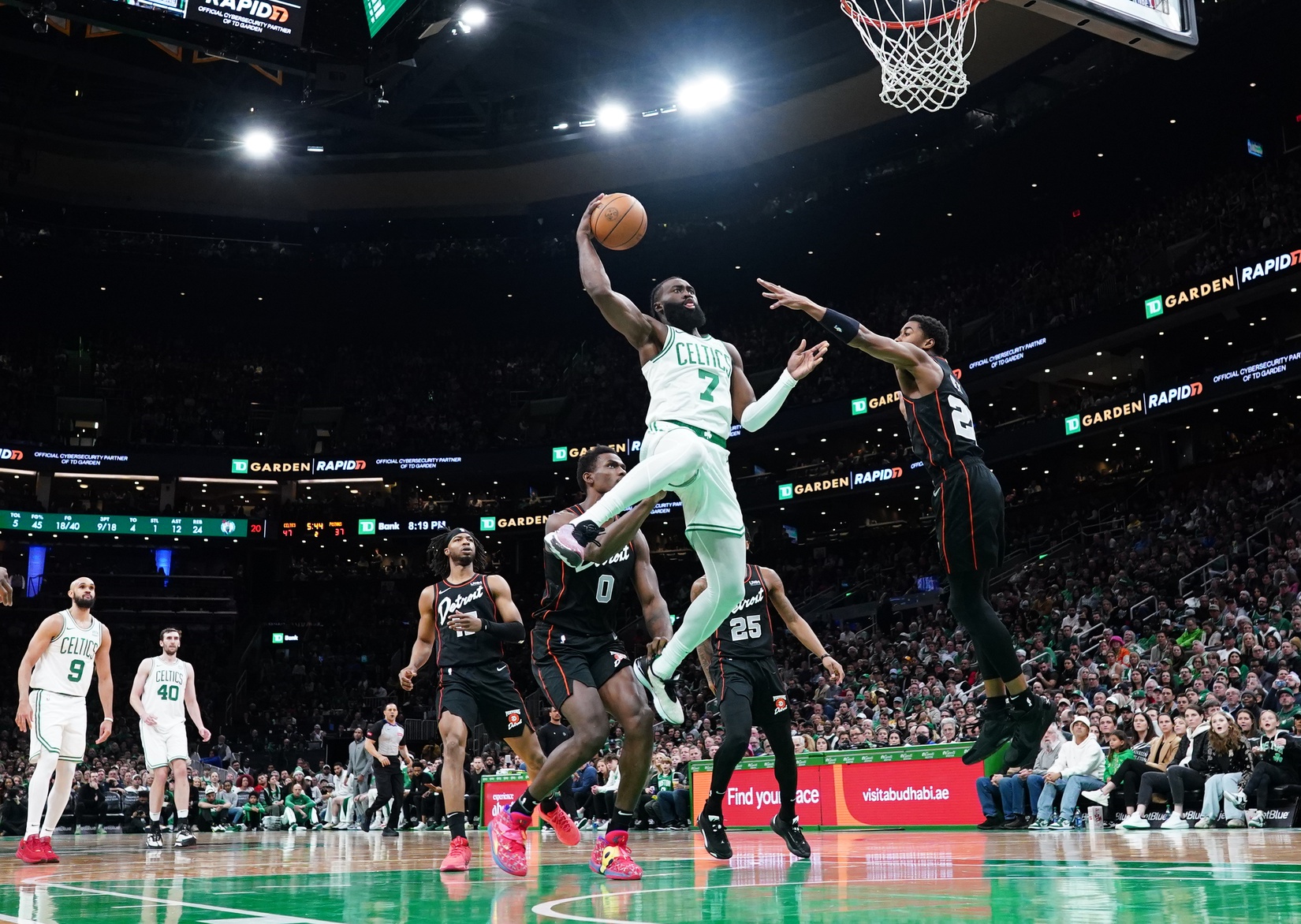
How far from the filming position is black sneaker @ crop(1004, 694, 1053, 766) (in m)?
6.81

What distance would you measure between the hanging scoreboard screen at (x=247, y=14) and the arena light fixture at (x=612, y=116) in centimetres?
1664

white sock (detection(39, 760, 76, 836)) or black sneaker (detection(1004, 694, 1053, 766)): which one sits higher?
black sneaker (detection(1004, 694, 1053, 766))

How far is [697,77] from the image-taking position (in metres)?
34.8

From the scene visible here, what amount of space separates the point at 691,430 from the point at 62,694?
22.2ft

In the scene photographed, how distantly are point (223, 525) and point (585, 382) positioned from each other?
15091mm

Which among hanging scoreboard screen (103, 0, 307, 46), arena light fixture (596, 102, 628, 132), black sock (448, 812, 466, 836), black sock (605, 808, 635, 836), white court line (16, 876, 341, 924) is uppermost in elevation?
arena light fixture (596, 102, 628, 132)

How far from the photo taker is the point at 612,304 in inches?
265

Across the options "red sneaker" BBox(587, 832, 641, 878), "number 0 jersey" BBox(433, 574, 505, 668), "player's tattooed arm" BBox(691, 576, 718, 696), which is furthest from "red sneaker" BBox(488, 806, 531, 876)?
"player's tattooed arm" BBox(691, 576, 718, 696)

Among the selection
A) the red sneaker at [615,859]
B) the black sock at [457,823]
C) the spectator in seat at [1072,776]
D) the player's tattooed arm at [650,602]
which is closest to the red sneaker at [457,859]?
the black sock at [457,823]

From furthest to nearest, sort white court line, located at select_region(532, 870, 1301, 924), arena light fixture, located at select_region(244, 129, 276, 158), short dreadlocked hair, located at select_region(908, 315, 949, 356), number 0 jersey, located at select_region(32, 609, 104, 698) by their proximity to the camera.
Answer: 1. arena light fixture, located at select_region(244, 129, 276, 158)
2. number 0 jersey, located at select_region(32, 609, 104, 698)
3. short dreadlocked hair, located at select_region(908, 315, 949, 356)
4. white court line, located at select_region(532, 870, 1301, 924)

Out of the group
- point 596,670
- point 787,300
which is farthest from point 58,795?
point 787,300

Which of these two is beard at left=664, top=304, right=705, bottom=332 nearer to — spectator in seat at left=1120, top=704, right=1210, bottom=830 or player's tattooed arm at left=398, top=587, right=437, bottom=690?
player's tattooed arm at left=398, top=587, right=437, bottom=690

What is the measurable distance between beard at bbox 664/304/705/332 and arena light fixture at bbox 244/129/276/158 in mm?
33260

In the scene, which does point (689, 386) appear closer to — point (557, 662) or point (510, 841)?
point (557, 662)
